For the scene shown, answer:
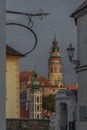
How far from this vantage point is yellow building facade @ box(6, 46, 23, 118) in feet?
110

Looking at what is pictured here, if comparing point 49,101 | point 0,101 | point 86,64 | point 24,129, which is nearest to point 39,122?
point 24,129

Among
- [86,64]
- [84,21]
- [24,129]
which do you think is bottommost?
[24,129]

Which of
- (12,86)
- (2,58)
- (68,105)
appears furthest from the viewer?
(12,86)

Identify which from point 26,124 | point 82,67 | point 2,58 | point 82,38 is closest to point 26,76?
point 26,124

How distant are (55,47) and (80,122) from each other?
17264cm

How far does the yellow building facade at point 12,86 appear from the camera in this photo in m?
33.4

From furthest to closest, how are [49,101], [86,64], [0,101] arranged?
[49,101] < [86,64] < [0,101]

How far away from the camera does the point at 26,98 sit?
16812cm

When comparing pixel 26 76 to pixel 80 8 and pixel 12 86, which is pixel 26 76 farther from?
pixel 80 8

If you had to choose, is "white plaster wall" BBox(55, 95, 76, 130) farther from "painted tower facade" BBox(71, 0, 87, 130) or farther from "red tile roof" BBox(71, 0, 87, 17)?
"red tile roof" BBox(71, 0, 87, 17)

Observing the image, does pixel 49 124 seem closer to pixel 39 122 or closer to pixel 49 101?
pixel 39 122

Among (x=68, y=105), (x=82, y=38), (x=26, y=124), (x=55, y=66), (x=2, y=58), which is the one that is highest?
(x=55, y=66)

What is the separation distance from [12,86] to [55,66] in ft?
513

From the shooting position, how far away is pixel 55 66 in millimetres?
190875
